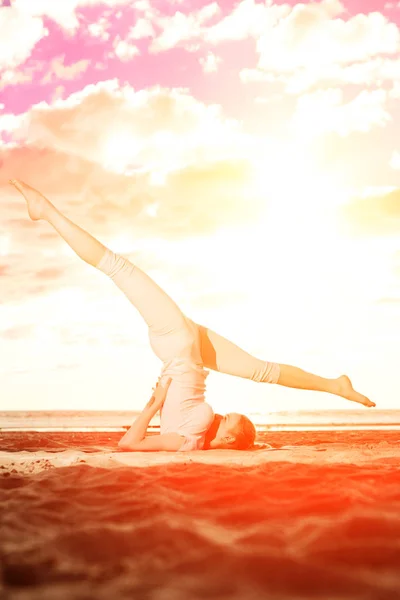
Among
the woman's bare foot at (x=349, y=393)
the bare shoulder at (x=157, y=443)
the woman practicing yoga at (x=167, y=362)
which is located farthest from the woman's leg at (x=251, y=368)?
the bare shoulder at (x=157, y=443)

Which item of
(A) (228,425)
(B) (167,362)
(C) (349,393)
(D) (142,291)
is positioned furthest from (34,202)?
(C) (349,393)

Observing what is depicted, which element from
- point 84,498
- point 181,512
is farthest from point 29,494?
point 181,512

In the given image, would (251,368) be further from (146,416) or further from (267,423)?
(267,423)

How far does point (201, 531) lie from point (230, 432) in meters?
3.08

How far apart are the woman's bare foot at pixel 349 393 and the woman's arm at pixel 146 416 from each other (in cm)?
188

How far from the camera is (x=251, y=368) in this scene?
19.5 ft

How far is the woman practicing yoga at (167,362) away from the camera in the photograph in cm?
538

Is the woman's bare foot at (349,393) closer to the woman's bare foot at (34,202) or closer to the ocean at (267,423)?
the woman's bare foot at (34,202)

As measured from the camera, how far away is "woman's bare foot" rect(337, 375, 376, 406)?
6.05 meters

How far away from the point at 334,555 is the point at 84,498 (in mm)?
1618

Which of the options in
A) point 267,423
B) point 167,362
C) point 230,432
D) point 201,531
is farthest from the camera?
point 267,423

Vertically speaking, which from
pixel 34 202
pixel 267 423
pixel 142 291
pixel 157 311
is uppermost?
pixel 34 202

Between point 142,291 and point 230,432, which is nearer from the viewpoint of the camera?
point 142,291

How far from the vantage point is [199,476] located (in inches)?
156
